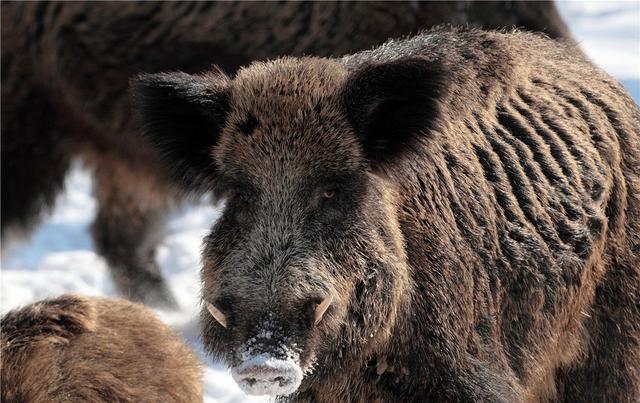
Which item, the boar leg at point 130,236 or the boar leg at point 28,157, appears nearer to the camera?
the boar leg at point 28,157

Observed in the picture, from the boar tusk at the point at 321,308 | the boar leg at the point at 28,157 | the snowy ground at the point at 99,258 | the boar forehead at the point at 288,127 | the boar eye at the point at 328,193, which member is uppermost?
the boar forehead at the point at 288,127

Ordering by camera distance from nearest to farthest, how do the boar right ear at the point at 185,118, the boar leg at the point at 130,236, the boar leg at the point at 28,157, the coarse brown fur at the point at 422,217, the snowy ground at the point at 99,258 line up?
the coarse brown fur at the point at 422,217 → the boar right ear at the point at 185,118 → the boar leg at the point at 28,157 → the snowy ground at the point at 99,258 → the boar leg at the point at 130,236

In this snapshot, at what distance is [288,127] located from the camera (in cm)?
370

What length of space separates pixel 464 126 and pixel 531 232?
16.7 inches

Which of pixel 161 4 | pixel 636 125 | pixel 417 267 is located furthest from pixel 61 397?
pixel 161 4

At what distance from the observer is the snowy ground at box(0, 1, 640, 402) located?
25.8 feet

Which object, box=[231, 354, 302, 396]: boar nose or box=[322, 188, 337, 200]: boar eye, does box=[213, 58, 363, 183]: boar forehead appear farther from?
box=[231, 354, 302, 396]: boar nose

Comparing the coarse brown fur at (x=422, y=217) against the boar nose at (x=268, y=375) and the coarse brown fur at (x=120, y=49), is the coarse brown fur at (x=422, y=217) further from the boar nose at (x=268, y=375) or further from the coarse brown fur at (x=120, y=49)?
the coarse brown fur at (x=120, y=49)

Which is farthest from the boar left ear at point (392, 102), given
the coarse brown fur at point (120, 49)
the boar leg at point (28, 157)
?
the boar leg at point (28, 157)

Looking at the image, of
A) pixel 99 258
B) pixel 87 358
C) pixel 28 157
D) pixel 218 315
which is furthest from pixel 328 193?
pixel 99 258

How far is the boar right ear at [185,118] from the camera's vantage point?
12.9 ft

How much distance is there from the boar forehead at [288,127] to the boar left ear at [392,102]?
55mm

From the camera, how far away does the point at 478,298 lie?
4008 mm

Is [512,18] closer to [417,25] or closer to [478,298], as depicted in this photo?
[417,25]
